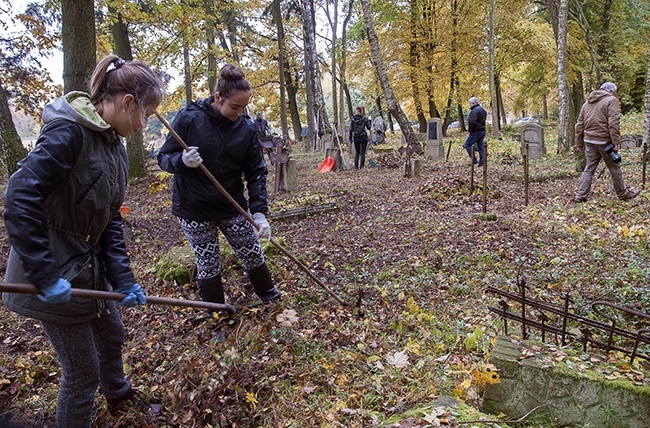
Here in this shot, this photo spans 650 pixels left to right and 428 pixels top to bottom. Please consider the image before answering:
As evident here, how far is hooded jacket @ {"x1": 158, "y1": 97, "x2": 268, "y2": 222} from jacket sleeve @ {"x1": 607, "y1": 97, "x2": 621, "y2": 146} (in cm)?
603

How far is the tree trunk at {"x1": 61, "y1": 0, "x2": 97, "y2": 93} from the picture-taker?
21.1ft

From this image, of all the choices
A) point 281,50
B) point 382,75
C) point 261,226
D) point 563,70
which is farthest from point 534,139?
point 261,226

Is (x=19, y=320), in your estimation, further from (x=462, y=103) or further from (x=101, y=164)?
(x=462, y=103)

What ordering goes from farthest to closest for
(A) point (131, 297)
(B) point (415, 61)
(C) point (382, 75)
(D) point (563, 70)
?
1. (B) point (415, 61)
2. (C) point (382, 75)
3. (D) point (563, 70)
4. (A) point (131, 297)

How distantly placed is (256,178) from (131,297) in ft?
5.01

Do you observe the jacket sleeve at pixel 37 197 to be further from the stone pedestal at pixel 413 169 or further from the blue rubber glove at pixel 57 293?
the stone pedestal at pixel 413 169

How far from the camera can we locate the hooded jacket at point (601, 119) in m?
6.67

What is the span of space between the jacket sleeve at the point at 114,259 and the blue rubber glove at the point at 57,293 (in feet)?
1.54

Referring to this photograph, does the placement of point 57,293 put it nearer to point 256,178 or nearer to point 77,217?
point 77,217

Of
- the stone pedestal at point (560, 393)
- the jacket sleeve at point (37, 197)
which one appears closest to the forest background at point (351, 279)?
the stone pedestal at point (560, 393)

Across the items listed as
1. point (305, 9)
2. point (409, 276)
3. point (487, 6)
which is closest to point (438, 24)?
point (487, 6)

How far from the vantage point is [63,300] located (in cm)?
181

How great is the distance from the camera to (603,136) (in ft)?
Answer: 22.4

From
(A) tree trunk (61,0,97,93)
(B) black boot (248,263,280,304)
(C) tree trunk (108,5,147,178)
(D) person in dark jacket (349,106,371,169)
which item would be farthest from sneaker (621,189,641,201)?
(C) tree trunk (108,5,147,178)
